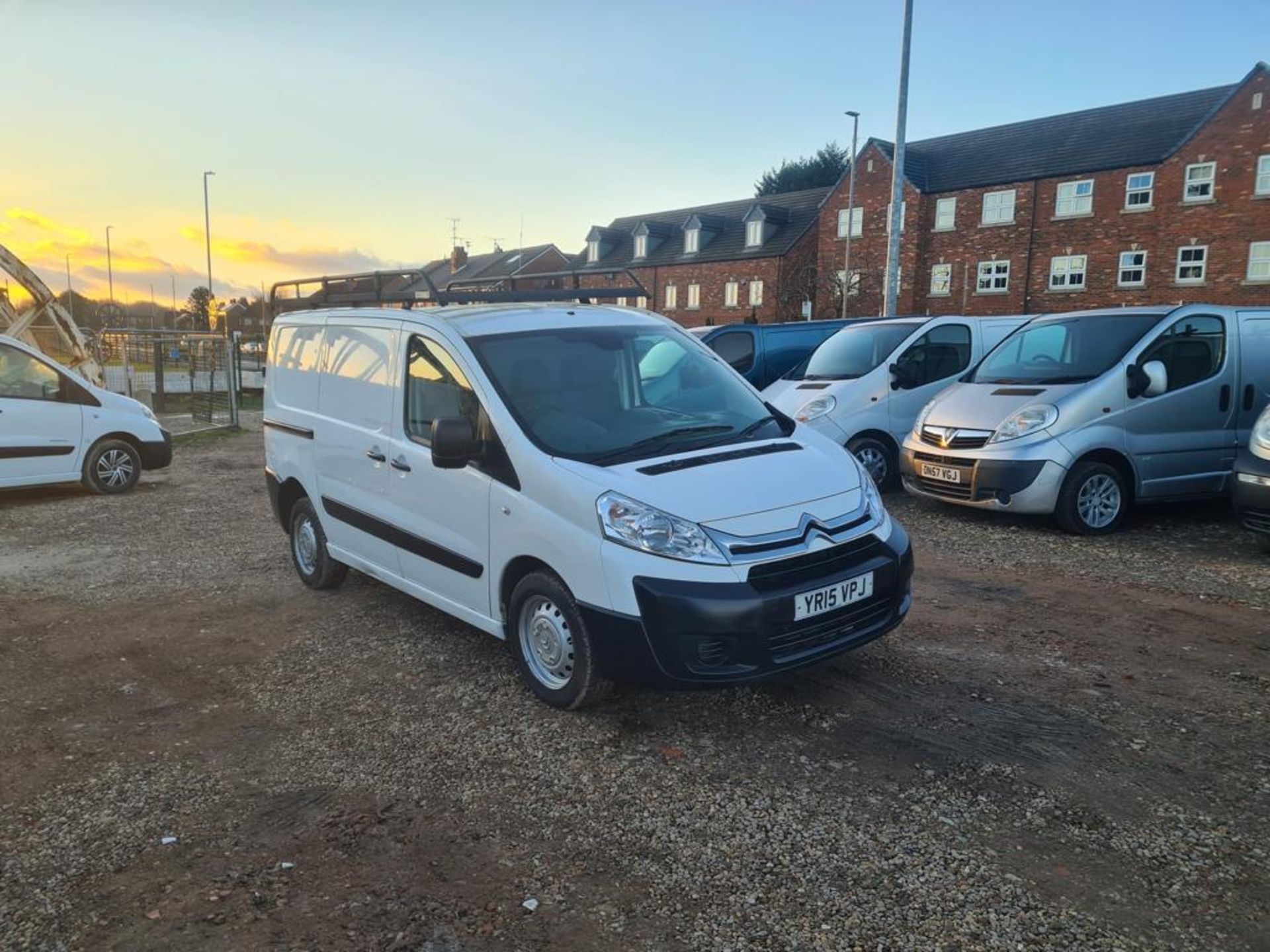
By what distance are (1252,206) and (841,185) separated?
650 inches

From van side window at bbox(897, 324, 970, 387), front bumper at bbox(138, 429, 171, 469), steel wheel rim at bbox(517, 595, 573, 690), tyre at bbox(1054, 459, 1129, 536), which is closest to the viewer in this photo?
steel wheel rim at bbox(517, 595, 573, 690)

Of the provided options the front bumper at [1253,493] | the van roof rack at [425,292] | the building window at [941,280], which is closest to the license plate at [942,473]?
the front bumper at [1253,493]

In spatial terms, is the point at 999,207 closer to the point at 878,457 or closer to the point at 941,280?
the point at 941,280

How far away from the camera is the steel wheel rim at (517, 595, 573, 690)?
13.2ft

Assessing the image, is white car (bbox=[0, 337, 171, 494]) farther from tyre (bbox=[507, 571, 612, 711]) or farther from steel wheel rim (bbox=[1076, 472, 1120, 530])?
A: steel wheel rim (bbox=[1076, 472, 1120, 530])

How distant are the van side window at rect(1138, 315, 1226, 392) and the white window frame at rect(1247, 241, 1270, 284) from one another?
27.7 metres

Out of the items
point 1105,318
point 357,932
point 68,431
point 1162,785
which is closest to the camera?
point 357,932

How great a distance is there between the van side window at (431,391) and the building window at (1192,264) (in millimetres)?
34154

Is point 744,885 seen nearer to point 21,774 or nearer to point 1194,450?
point 21,774

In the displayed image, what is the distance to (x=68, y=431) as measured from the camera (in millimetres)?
9891

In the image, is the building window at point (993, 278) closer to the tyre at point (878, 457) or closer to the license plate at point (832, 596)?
the tyre at point (878, 457)

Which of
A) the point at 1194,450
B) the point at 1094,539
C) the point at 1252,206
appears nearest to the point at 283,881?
the point at 1094,539

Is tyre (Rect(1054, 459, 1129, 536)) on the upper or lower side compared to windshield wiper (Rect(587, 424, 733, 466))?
lower

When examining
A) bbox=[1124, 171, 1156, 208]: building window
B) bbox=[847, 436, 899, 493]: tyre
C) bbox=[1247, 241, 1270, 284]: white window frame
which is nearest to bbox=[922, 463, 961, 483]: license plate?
bbox=[847, 436, 899, 493]: tyre
